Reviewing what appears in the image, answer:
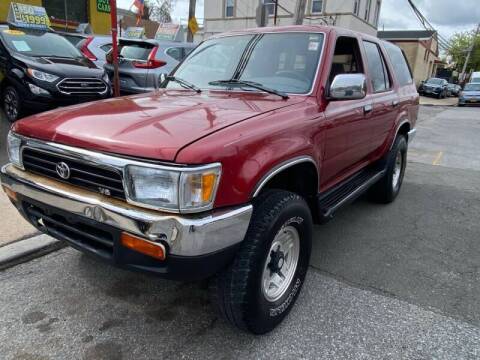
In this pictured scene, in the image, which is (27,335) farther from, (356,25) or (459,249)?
(356,25)

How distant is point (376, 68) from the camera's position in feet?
14.0

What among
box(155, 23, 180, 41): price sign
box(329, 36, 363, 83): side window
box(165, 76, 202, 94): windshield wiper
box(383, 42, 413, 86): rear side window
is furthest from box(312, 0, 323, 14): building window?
box(165, 76, 202, 94): windshield wiper

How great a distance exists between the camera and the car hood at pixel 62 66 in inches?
258

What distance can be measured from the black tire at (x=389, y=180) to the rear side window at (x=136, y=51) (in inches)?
218

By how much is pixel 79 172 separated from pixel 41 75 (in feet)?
16.7

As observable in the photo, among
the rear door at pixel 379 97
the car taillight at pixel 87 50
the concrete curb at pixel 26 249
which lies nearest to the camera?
the concrete curb at pixel 26 249

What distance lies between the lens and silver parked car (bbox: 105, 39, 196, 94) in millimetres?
7852

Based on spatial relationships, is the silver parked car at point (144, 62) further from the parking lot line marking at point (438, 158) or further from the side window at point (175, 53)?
the parking lot line marking at point (438, 158)

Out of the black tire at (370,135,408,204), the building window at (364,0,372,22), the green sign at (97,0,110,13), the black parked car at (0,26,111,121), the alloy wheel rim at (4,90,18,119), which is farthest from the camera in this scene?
the building window at (364,0,372,22)

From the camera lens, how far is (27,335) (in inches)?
97.2

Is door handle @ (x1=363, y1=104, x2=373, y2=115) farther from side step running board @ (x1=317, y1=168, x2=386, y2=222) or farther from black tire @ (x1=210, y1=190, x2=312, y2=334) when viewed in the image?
black tire @ (x1=210, y1=190, x2=312, y2=334)

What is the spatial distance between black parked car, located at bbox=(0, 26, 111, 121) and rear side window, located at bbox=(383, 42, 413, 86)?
15.7 feet

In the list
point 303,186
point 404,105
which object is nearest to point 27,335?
point 303,186

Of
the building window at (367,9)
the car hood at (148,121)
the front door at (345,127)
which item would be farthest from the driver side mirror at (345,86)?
the building window at (367,9)
